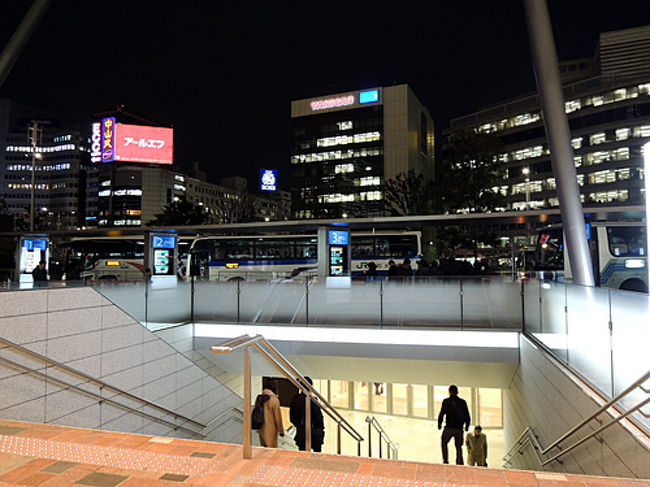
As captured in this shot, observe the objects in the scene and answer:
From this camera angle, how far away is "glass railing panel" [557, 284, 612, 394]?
4.79 metres

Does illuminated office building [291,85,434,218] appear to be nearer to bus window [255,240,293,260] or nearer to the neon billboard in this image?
the neon billboard

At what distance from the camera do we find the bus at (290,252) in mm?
23484

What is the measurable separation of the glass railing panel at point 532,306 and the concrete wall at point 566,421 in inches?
12.5

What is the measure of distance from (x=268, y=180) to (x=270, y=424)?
1873 inches

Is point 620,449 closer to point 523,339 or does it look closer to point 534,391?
point 534,391

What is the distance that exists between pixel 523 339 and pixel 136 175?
341 ft

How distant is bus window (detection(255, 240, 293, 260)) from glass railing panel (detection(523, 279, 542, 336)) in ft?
48.9

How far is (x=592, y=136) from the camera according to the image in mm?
61562

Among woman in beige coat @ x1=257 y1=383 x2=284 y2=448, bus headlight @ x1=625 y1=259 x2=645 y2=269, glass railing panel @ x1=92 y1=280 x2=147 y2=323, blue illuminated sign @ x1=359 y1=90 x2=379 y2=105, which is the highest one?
blue illuminated sign @ x1=359 y1=90 x2=379 y2=105

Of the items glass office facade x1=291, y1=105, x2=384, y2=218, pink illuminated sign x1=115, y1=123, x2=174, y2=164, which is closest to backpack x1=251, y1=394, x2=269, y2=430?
pink illuminated sign x1=115, y1=123, x2=174, y2=164

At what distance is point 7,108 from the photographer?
423 feet

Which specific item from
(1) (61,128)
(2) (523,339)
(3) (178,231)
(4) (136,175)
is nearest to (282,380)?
(3) (178,231)

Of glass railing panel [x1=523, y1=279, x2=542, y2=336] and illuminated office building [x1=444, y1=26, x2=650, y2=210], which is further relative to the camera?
illuminated office building [x1=444, y1=26, x2=650, y2=210]

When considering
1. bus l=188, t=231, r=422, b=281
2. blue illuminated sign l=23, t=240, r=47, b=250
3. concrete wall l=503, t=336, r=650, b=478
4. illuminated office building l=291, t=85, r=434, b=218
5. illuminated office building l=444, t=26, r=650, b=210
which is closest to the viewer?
concrete wall l=503, t=336, r=650, b=478
